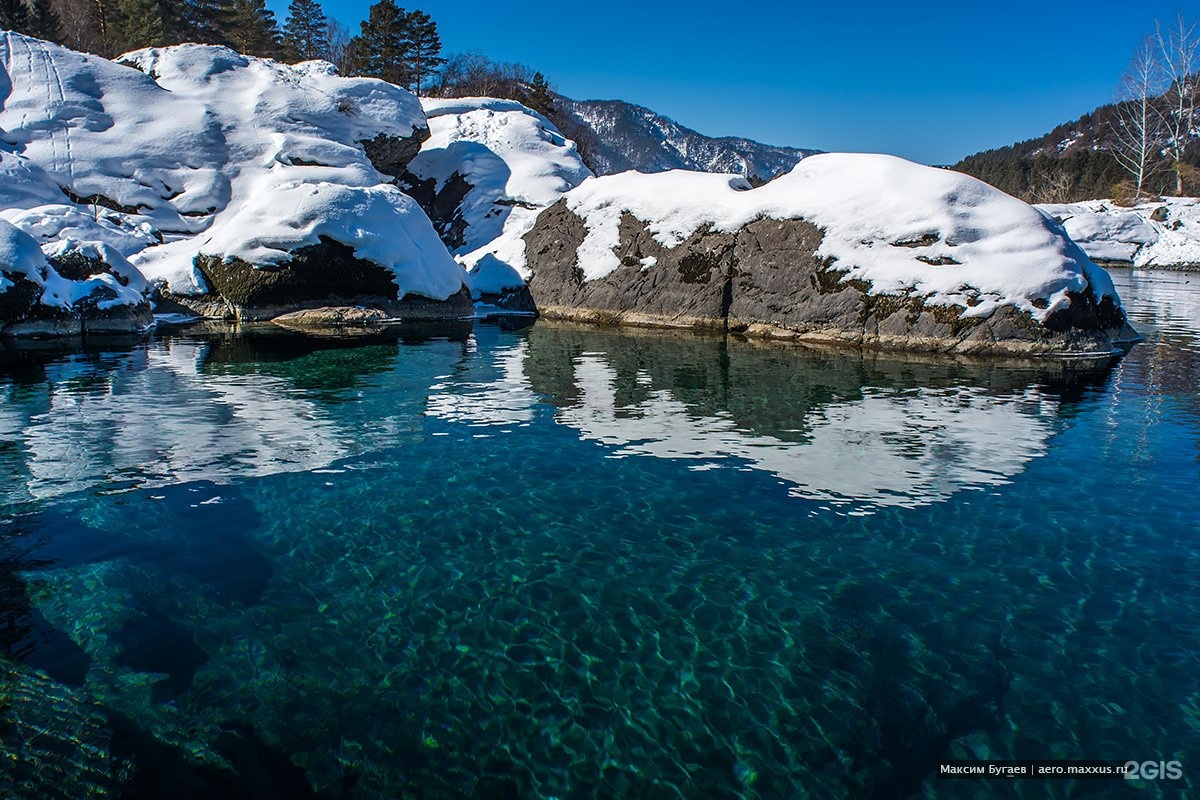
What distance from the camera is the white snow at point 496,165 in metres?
32.3

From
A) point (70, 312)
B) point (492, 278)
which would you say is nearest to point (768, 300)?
point (492, 278)

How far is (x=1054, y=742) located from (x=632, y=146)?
199 meters

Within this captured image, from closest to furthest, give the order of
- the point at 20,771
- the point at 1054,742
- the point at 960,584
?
1. the point at 20,771
2. the point at 1054,742
3. the point at 960,584

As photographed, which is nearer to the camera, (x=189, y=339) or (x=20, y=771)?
(x=20, y=771)

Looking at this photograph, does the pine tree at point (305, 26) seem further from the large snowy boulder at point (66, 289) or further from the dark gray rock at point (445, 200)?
the large snowy boulder at point (66, 289)

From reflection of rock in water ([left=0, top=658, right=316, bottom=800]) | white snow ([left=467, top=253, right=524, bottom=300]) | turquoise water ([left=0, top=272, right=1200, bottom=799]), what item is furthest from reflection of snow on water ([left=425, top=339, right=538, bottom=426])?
white snow ([left=467, top=253, right=524, bottom=300])

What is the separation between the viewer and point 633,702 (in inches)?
154

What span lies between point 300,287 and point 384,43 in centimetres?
3853

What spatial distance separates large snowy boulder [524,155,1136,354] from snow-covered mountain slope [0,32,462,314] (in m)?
6.21

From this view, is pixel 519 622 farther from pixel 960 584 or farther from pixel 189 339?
pixel 189 339

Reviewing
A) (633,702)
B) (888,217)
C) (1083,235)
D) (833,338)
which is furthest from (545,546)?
(1083,235)

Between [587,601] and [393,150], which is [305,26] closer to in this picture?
[393,150]

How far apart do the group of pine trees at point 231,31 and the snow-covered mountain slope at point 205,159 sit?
16021 mm

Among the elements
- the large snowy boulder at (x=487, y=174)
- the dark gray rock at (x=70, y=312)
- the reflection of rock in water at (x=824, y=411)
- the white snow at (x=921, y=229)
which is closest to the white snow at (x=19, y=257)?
the dark gray rock at (x=70, y=312)
